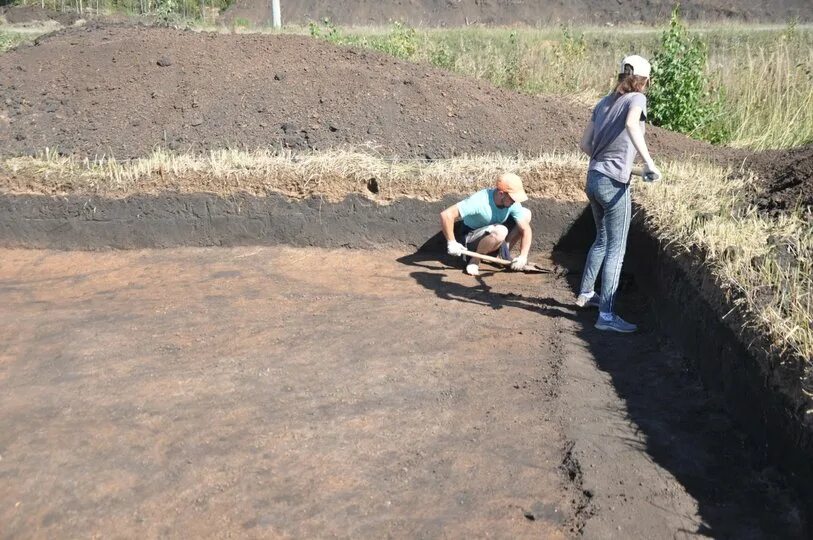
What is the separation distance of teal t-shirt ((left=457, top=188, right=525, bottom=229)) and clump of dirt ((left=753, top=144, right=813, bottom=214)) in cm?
194

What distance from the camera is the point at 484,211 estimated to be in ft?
22.5

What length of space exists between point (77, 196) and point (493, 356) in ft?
15.2

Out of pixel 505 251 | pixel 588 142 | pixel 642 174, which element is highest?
pixel 588 142

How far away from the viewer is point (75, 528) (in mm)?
3414

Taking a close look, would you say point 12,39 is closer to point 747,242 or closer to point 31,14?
point 31,14

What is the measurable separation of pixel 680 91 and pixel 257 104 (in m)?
5.66

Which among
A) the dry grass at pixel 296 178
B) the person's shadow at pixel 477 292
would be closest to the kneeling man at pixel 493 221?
the person's shadow at pixel 477 292

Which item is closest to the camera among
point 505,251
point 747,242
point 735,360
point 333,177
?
point 735,360

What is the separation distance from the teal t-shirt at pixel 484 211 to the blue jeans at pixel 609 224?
Result: 1164 mm

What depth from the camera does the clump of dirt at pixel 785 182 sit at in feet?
21.2

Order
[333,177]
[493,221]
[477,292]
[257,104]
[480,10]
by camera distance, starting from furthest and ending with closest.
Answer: [480,10] < [257,104] < [333,177] < [493,221] < [477,292]

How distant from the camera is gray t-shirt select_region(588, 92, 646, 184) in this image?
5.38m

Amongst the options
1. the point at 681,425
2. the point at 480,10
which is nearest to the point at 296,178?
the point at 681,425

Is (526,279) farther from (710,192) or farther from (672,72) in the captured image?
(672,72)
